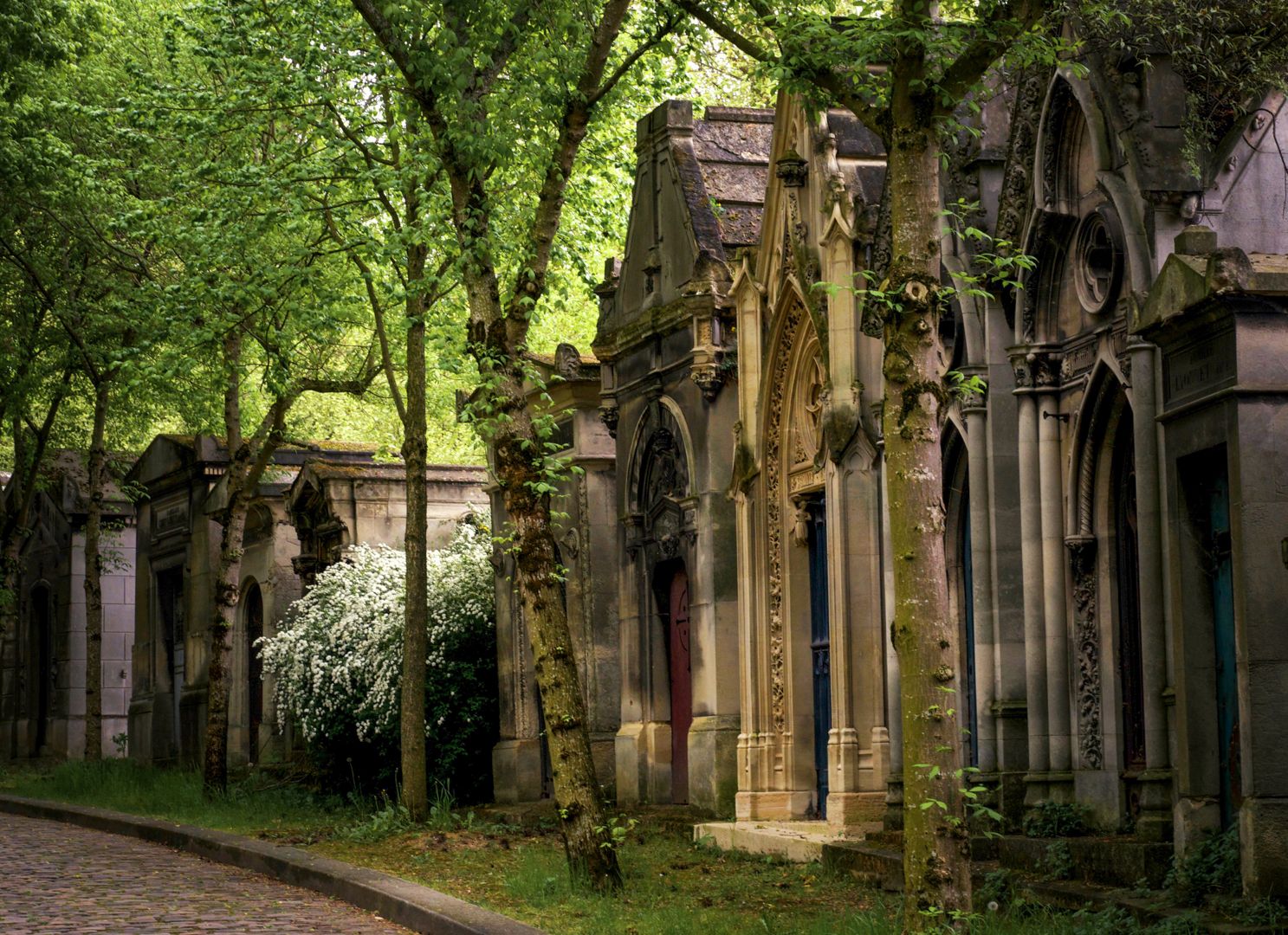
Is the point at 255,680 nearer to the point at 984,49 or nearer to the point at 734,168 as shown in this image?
the point at 734,168

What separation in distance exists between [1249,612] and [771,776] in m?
8.07

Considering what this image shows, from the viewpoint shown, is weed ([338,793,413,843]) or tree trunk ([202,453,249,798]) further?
→ tree trunk ([202,453,249,798])

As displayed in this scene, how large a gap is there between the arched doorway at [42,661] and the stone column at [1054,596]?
95.4 ft

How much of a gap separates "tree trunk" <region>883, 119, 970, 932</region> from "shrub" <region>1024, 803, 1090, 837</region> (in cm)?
340

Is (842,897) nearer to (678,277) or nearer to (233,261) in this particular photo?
(678,277)

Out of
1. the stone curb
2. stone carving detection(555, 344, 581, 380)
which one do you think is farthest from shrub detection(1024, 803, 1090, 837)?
stone carving detection(555, 344, 581, 380)

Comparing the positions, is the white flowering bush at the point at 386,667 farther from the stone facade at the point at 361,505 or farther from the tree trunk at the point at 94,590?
the tree trunk at the point at 94,590

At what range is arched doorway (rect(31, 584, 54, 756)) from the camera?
1490 inches

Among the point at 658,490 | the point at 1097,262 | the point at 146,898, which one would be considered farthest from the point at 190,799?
the point at 1097,262

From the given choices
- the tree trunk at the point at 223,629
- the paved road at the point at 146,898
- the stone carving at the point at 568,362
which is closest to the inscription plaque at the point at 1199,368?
the paved road at the point at 146,898

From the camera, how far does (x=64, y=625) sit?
36.6 metres

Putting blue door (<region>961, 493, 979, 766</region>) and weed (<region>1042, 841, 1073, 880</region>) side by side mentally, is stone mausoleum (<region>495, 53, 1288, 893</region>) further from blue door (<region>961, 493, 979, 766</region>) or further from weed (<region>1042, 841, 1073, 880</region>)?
weed (<region>1042, 841, 1073, 880</region>)

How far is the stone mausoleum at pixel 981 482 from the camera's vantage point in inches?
400

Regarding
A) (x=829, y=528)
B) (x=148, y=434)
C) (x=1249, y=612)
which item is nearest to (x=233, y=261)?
(x=829, y=528)
